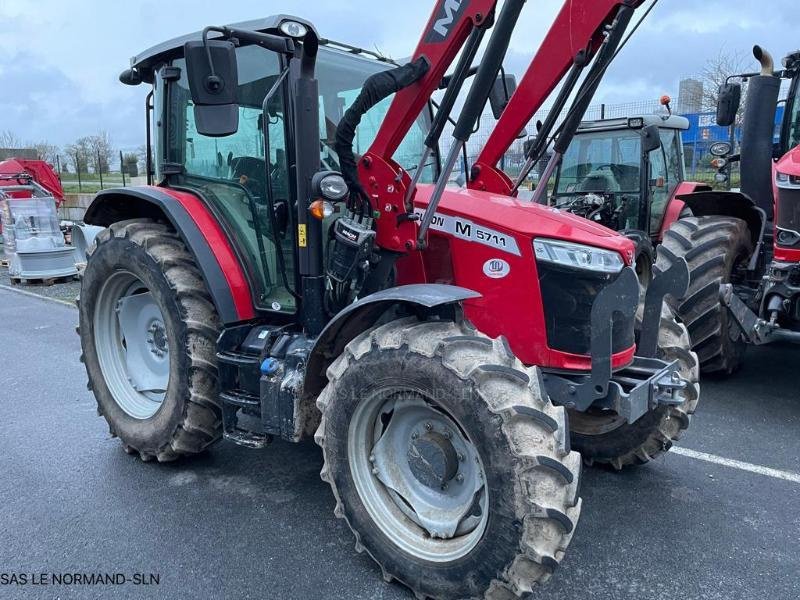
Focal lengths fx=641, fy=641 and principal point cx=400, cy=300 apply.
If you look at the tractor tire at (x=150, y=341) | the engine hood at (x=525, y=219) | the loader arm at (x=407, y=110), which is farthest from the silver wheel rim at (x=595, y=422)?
the tractor tire at (x=150, y=341)

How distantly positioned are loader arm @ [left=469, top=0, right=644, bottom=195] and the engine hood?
1.36 feet

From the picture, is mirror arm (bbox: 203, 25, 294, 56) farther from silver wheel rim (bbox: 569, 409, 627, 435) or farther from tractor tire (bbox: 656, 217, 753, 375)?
tractor tire (bbox: 656, 217, 753, 375)

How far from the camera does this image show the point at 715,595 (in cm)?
263

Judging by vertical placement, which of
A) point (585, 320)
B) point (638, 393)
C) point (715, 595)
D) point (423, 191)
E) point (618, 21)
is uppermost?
point (618, 21)

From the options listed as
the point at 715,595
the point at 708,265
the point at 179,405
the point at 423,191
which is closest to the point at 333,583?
the point at 179,405

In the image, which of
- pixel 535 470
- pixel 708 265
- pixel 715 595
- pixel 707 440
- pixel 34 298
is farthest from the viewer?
pixel 34 298

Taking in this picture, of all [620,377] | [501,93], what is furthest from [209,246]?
[620,377]

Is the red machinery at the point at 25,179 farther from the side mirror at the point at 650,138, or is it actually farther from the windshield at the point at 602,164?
the side mirror at the point at 650,138

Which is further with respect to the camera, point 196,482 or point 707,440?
point 707,440

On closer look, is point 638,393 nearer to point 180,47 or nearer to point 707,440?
point 707,440

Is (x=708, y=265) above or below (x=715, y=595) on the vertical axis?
above

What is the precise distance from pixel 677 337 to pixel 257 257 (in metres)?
2.30

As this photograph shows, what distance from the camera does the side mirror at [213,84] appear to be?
103 inches

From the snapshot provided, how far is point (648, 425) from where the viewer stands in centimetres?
339
